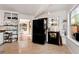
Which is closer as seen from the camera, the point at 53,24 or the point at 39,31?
the point at 53,24

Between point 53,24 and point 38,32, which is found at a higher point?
point 53,24

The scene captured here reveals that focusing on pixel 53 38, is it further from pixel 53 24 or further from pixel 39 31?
pixel 39 31

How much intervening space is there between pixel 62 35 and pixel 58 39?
323mm

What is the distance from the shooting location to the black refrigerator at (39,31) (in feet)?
25.7

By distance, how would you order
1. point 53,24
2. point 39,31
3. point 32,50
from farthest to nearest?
point 39,31 → point 53,24 → point 32,50

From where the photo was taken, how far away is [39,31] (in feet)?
26.5

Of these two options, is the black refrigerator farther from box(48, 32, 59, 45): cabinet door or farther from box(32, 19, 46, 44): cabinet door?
box(48, 32, 59, 45): cabinet door

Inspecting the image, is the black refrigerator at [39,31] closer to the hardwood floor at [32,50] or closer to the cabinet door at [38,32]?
the cabinet door at [38,32]

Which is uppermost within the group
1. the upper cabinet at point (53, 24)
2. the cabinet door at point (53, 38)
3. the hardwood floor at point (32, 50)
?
the upper cabinet at point (53, 24)

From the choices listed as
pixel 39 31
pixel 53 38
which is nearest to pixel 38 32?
pixel 39 31

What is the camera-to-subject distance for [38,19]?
7855 millimetres

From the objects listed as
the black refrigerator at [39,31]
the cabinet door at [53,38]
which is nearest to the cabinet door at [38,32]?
the black refrigerator at [39,31]

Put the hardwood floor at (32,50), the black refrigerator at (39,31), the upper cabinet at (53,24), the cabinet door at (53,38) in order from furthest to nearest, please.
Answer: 1. the black refrigerator at (39,31)
2. the cabinet door at (53,38)
3. the upper cabinet at (53,24)
4. the hardwood floor at (32,50)
